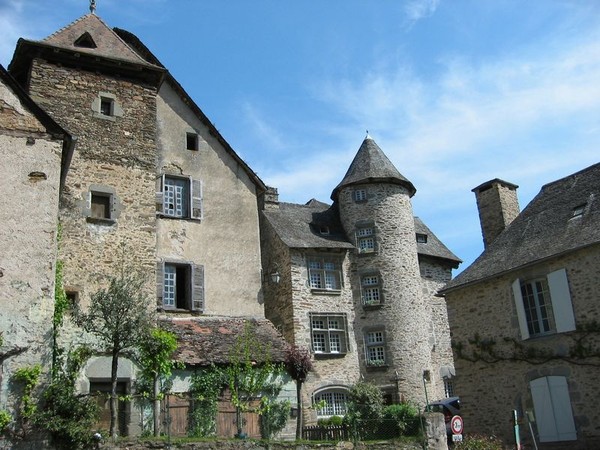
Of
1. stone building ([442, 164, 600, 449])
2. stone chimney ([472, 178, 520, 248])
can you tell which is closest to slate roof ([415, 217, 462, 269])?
stone chimney ([472, 178, 520, 248])

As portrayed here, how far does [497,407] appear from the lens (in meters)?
19.1

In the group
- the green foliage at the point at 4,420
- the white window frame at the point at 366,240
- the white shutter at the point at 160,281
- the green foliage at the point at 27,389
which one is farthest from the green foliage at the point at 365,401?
the green foliage at the point at 4,420

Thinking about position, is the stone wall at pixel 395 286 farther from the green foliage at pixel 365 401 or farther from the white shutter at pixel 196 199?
the white shutter at pixel 196 199

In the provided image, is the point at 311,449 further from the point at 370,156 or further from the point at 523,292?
the point at 370,156

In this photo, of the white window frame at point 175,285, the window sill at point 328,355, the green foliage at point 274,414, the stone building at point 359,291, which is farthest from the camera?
the stone building at point 359,291

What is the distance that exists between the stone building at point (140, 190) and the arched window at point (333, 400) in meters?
5.62

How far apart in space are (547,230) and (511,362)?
4060mm

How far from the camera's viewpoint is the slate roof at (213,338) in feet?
55.2

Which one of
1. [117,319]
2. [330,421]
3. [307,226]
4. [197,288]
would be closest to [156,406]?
[117,319]

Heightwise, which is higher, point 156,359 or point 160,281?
point 160,281

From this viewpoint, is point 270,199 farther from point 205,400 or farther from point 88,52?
point 205,400

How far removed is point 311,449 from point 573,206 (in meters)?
11.0

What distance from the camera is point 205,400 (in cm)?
1606

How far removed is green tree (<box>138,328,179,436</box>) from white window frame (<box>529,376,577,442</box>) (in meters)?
10.0
